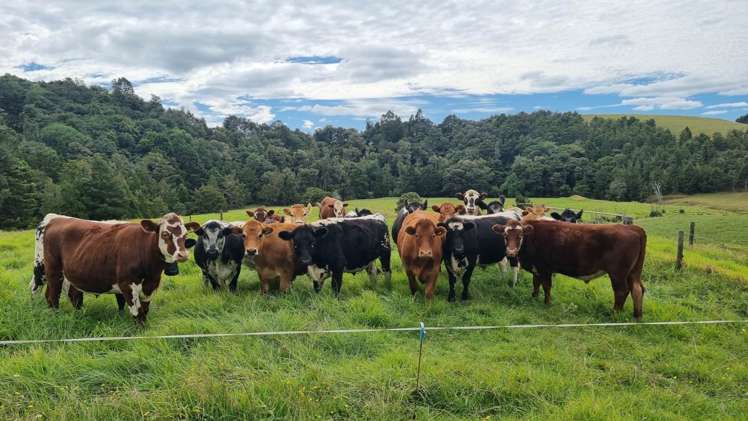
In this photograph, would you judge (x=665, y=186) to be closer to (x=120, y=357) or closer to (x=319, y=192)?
(x=319, y=192)

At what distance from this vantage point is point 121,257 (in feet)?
22.7

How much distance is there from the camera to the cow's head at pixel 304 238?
28.9 feet

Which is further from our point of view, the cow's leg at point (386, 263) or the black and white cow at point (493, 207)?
the black and white cow at point (493, 207)

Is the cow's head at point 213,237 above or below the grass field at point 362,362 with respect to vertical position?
above

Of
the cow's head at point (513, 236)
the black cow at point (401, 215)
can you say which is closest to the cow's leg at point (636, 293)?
the cow's head at point (513, 236)

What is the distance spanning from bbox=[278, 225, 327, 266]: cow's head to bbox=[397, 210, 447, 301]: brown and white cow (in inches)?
69.3

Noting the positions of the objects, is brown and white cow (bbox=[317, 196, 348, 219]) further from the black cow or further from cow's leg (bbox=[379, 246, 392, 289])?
cow's leg (bbox=[379, 246, 392, 289])

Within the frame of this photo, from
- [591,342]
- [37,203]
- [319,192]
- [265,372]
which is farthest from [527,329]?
[319,192]

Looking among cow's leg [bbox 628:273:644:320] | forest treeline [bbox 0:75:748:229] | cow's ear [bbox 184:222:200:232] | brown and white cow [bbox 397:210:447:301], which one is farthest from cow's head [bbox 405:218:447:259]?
forest treeline [bbox 0:75:748:229]

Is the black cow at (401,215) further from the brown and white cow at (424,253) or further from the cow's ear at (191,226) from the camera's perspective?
the cow's ear at (191,226)

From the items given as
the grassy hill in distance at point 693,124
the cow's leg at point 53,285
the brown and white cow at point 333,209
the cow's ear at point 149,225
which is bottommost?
the cow's leg at point 53,285

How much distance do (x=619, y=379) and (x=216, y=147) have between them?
10764 centimetres

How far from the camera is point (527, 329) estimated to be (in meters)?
7.58

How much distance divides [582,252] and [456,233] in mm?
2399
